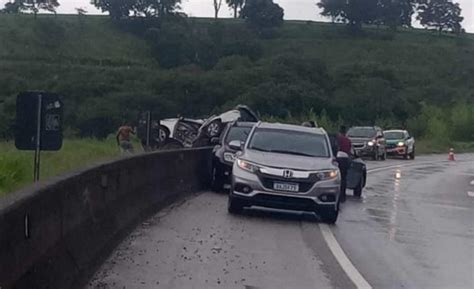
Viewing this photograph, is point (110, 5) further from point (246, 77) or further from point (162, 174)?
point (162, 174)

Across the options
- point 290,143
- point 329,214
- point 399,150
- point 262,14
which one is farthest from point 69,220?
point 262,14

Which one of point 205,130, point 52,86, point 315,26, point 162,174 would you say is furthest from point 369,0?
point 162,174

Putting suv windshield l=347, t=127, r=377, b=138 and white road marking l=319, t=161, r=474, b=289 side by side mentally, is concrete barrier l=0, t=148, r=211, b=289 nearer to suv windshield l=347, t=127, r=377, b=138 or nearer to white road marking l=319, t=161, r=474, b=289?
white road marking l=319, t=161, r=474, b=289

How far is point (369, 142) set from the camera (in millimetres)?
51031

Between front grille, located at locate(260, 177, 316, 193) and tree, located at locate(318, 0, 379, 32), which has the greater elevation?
tree, located at locate(318, 0, 379, 32)

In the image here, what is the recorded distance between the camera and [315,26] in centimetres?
13338

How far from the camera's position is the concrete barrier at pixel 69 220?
27.3 feet

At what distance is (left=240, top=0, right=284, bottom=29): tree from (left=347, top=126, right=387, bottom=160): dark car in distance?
241ft

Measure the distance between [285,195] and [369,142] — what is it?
3294cm

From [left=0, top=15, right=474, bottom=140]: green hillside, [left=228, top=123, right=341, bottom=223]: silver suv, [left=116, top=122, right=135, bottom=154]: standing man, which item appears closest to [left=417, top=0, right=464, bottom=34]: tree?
[left=0, top=15, right=474, bottom=140]: green hillside

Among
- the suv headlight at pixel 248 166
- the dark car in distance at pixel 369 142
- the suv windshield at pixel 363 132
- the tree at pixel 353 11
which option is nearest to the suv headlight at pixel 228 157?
the suv headlight at pixel 248 166

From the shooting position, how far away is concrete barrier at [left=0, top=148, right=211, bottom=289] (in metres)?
8.33

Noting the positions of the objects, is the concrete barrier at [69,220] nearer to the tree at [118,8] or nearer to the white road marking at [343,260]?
the white road marking at [343,260]

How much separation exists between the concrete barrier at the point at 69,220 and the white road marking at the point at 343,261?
2753mm
